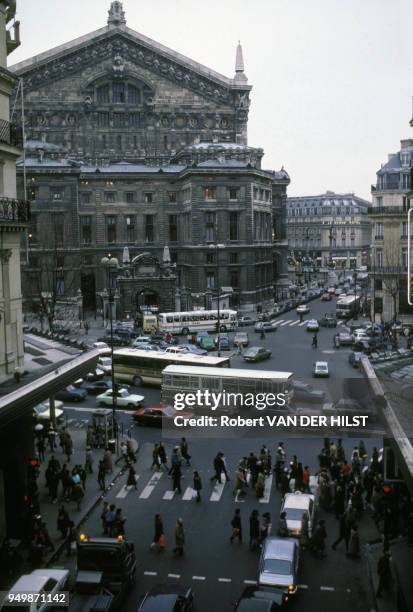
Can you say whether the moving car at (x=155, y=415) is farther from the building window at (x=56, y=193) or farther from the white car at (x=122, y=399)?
the building window at (x=56, y=193)

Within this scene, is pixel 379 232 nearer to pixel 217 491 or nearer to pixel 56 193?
pixel 56 193

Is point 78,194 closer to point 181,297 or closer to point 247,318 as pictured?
point 181,297

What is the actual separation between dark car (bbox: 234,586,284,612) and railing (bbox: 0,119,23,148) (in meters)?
14.8

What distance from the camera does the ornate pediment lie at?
9619cm

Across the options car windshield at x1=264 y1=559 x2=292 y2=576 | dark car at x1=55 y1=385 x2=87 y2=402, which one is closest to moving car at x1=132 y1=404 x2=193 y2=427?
dark car at x1=55 y1=385 x2=87 y2=402

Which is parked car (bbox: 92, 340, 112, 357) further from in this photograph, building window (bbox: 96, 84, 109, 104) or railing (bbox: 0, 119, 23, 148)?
building window (bbox: 96, 84, 109, 104)

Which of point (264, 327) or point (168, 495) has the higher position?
point (264, 327)

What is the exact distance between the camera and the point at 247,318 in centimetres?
8119

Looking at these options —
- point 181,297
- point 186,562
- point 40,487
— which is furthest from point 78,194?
point 186,562

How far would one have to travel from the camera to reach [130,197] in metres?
92.4

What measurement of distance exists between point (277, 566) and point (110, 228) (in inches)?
2920

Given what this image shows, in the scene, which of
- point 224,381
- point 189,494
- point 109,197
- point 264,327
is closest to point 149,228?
point 109,197

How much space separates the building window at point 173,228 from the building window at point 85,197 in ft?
35.2

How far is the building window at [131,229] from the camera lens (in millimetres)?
93062
